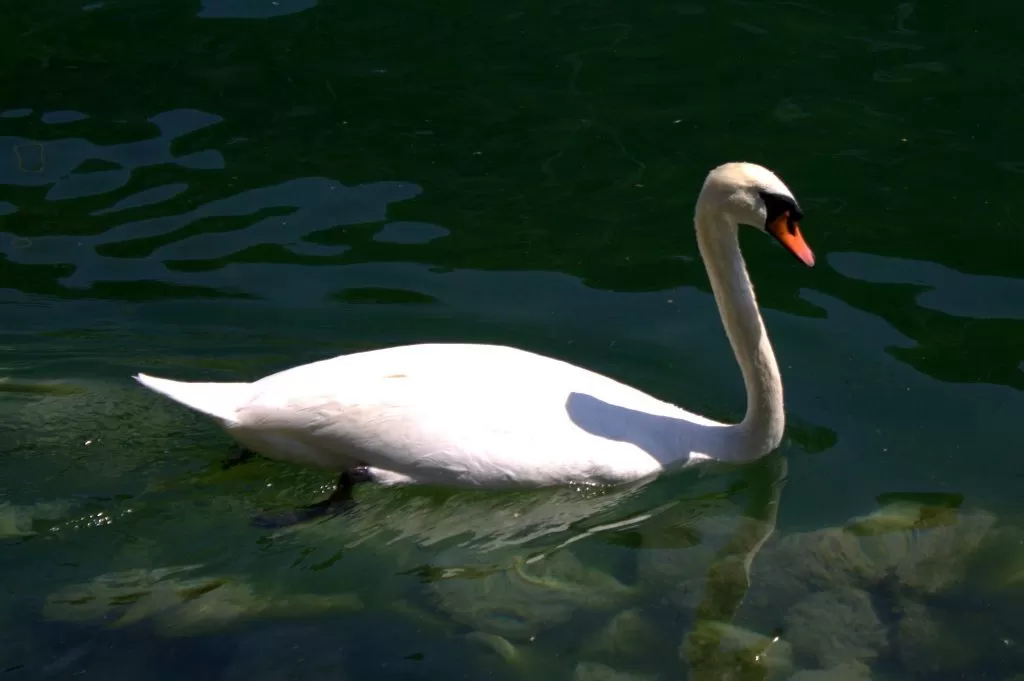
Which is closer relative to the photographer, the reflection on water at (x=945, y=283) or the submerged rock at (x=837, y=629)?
the submerged rock at (x=837, y=629)

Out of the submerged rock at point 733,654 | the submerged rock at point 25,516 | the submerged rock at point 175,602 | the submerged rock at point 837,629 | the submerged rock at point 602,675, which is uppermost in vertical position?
the submerged rock at point 25,516

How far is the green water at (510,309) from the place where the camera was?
568 centimetres

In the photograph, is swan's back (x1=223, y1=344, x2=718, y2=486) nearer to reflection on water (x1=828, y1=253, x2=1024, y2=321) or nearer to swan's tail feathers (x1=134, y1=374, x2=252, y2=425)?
swan's tail feathers (x1=134, y1=374, x2=252, y2=425)

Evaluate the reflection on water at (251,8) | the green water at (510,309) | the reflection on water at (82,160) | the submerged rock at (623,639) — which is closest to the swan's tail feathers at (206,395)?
the green water at (510,309)

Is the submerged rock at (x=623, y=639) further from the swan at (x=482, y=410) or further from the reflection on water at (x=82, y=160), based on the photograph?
the reflection on water at (x=82, y=160)

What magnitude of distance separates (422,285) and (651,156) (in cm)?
229

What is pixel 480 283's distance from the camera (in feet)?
27.1

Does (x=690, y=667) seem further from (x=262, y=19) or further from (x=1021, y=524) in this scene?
(x=262, y=19)

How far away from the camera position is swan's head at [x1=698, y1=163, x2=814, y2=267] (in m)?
6.18

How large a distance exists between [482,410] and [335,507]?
753mm

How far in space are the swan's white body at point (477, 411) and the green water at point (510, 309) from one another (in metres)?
0.19

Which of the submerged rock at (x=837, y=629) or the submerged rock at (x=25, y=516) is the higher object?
the submerged rock at (x=25, y=516)

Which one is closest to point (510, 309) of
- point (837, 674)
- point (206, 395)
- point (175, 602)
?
point (206, 395)

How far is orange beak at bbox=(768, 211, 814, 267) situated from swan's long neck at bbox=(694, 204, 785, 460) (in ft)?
0.70
